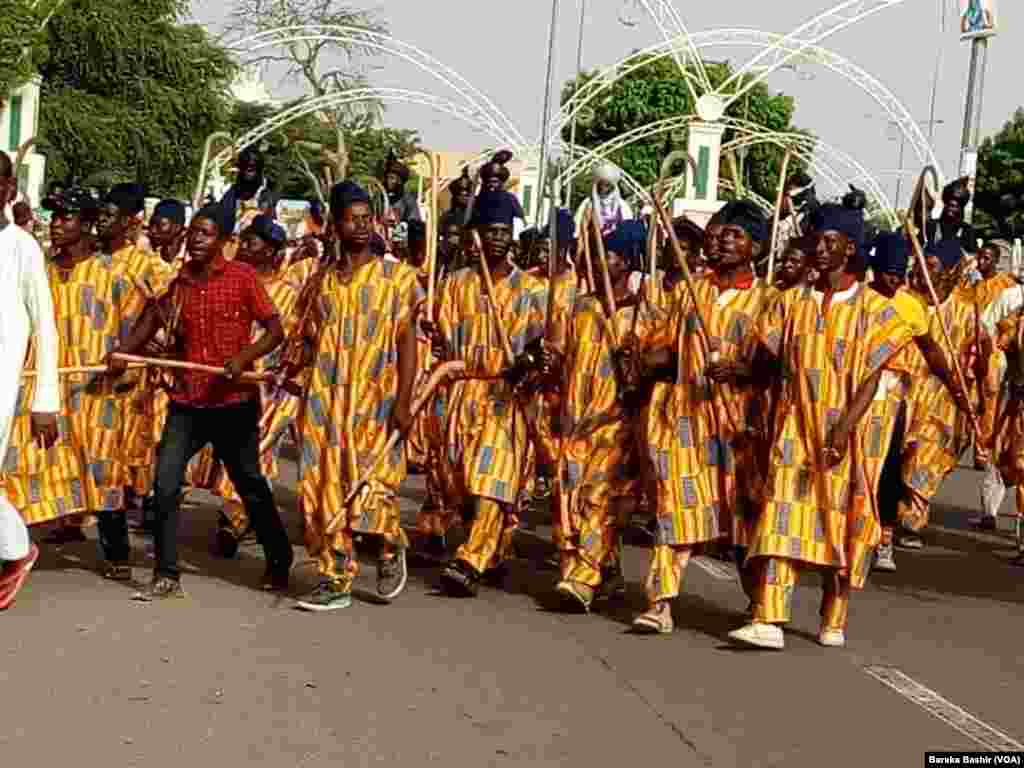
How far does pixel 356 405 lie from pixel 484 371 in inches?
37.8

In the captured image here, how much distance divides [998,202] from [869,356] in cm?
6084

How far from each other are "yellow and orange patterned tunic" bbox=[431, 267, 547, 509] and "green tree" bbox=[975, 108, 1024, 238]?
2220 inches

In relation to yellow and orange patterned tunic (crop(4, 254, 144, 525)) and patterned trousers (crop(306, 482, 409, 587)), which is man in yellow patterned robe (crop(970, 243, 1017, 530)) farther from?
yellow and orange patterned tunic (crop(4, 254, 144, 525))

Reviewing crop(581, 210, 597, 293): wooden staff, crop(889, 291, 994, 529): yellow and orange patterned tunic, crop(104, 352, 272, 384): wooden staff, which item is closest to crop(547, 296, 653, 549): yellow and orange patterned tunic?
crop(581, 210, 597, 293): wooden staff

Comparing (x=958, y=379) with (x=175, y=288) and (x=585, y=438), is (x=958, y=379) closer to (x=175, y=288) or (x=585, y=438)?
(x=585, y=438)

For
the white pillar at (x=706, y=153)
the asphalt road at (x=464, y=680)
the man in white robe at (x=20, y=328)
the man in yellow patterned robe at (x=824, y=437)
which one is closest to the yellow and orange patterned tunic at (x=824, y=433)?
the man in yellow patterned robe at (x=824, y=437)

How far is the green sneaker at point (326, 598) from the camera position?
971 cm

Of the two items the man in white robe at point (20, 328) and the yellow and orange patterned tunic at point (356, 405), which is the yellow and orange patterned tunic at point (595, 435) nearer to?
the yellow and orange patterned tunic at point (356, 405)

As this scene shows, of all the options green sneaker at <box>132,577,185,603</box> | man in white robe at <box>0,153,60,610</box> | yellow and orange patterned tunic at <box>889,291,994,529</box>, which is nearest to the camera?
man in white robe at <box>0,153,60,610</box>

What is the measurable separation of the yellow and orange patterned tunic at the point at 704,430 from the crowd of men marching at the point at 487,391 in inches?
0.4

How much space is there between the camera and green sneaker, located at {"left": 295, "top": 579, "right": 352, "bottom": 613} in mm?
9711

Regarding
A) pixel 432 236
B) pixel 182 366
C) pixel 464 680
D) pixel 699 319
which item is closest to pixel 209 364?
pixel 182 366

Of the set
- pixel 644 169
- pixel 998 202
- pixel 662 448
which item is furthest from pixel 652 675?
pixel 644 169

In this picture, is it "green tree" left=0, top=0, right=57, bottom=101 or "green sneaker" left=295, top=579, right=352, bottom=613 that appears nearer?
"green sneaker" left=295, top=579, right=352, bottom=613
